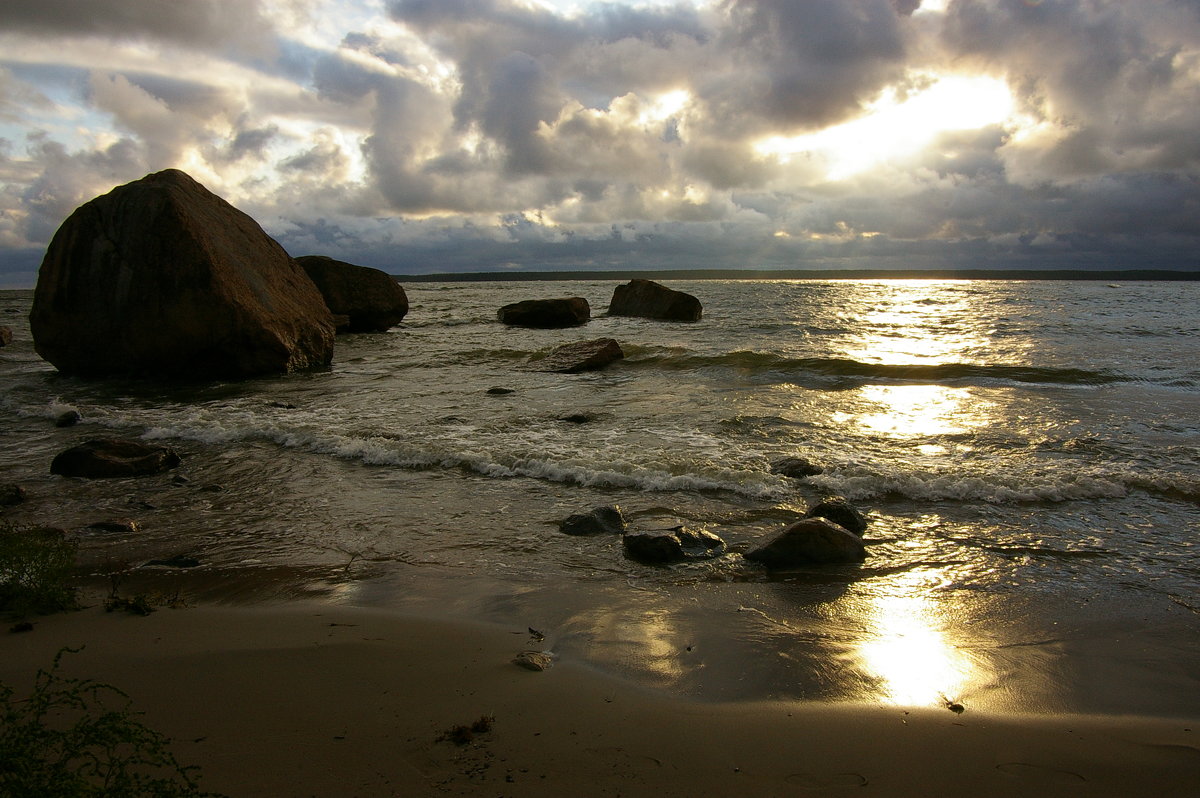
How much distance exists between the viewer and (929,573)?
4.66 meters

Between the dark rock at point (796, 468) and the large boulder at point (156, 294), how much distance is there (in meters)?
9.80

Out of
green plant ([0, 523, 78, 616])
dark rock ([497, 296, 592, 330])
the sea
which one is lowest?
the sea

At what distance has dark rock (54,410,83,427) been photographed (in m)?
9.53

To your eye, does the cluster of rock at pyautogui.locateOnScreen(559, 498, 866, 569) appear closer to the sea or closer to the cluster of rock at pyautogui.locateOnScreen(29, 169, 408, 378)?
the sea

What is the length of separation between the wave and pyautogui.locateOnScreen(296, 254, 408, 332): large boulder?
34.0 ft

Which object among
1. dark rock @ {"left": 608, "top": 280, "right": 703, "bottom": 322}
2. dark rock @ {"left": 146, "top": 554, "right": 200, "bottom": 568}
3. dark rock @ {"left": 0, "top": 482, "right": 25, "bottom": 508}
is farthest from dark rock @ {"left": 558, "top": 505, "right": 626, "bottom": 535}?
dark rock @ {"left": 608, "top": 280, "right": 703, "bottom": 322}

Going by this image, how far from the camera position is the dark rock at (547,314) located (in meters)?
25.8

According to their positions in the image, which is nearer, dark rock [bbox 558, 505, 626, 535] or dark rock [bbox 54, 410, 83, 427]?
dark rock [bbox 558, 505, 626, 535]

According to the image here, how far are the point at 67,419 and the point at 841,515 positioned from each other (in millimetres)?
10023

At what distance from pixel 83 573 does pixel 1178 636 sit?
654 cm

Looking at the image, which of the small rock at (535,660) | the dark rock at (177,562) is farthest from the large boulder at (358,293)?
the small rock at (535,660)

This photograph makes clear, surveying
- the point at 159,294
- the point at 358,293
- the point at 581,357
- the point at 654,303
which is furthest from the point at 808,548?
the point at 654,303

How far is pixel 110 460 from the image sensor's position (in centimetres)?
707

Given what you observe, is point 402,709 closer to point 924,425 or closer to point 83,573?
point 83,573
